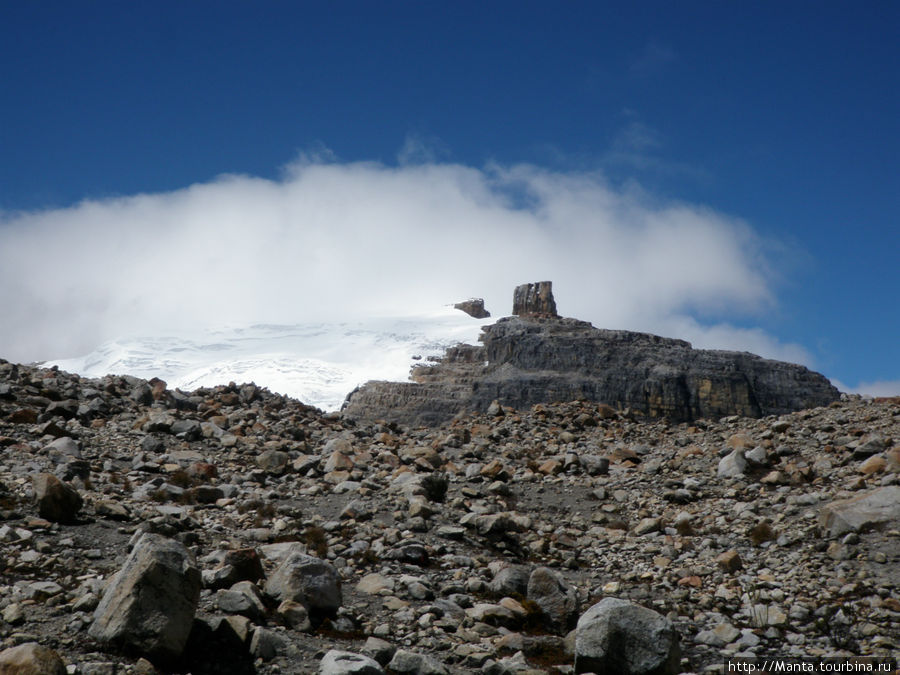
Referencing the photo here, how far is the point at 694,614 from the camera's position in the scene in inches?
374

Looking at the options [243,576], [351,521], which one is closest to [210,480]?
[351,521]

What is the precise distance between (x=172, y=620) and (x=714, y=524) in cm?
995

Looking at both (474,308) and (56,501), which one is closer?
(56,501)

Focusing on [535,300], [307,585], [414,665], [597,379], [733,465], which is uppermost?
[535,300]

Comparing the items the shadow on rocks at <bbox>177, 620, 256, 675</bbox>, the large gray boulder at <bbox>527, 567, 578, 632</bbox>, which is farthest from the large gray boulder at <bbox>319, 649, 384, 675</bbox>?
the large gray boulder at <bbox>527, 567, 578, 632</bbox>

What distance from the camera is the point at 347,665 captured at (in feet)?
20.9

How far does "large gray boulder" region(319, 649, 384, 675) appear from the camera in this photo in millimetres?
6289

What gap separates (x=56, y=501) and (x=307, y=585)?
4549 millimetres

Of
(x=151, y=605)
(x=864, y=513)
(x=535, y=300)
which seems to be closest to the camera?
(x=151, y=605)

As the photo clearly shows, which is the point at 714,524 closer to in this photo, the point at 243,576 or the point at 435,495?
the point at 435,495

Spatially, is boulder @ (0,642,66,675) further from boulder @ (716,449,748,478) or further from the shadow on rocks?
boulder @ (716,449,748,478)

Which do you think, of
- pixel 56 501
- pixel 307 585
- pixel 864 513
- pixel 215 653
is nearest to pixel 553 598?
pixel 307 585

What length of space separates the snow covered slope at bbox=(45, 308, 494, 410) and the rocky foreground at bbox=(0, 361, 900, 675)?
81.2m

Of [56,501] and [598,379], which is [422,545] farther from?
[598,379]
